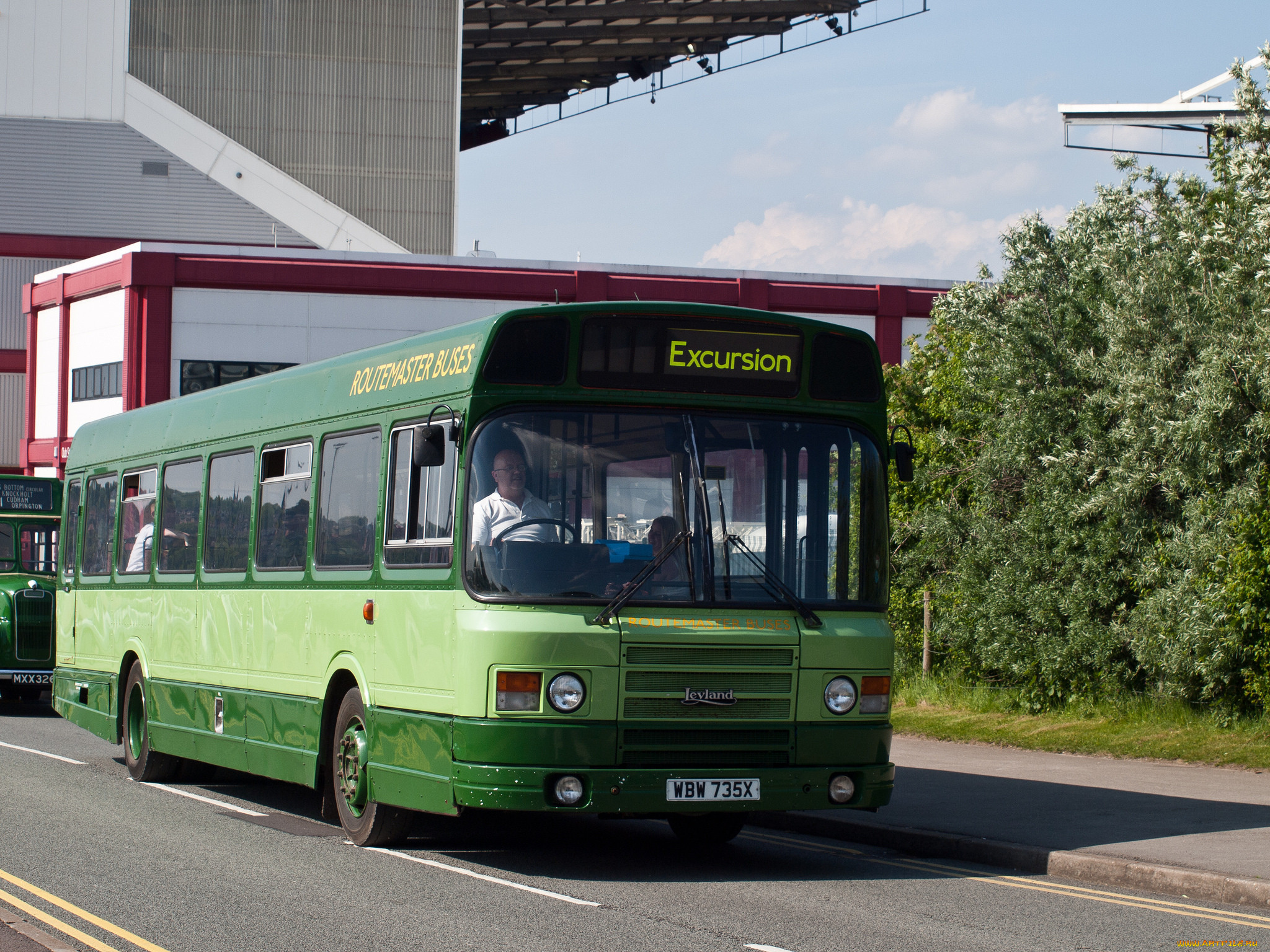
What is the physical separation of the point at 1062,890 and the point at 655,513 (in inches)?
122

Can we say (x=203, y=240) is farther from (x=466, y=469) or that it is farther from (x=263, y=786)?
(x=466, y=469)

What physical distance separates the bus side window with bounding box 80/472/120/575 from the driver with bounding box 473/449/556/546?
24.7ft

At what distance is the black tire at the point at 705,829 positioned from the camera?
35.2ft

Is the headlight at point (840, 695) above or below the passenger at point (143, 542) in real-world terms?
below

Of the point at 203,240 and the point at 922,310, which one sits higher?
the point at 203,240

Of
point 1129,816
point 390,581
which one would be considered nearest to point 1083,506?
point 1129,816

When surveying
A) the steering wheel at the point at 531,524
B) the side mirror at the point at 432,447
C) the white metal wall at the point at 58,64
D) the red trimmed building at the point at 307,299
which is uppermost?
the white metal wall at the point at 58,64

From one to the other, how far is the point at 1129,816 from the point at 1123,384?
252 inches

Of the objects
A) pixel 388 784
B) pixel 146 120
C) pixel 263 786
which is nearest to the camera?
pixel 388 784

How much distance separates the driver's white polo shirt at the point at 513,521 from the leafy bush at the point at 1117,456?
8.32 meters

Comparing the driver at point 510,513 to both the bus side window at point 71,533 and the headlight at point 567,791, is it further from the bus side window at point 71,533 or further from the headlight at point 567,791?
the bus side window at point 71,533

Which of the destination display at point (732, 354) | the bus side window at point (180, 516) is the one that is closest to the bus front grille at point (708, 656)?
the destination display at point (732, 354)

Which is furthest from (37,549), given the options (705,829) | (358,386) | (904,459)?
(904,459)

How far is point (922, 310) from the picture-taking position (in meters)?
45.5
